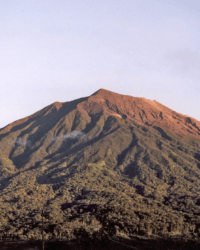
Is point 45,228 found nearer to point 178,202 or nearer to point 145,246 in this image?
point 145,246

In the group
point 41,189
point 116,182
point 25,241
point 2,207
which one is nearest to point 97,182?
point 116,182

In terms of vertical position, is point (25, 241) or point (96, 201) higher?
point (96, 201)

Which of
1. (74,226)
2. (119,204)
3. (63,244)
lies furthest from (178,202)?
(63,244)

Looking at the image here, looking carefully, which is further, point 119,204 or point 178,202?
point 178,202

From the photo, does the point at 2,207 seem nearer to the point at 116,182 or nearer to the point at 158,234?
the point at 116,182

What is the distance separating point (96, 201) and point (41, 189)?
42252 millimetres

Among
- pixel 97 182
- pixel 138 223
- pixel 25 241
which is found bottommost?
pixel 25 241

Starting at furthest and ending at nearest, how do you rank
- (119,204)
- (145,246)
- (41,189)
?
(41,189)
(119,204)
(145,246)

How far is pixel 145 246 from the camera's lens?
107625 mm

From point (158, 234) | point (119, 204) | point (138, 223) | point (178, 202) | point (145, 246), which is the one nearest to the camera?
point (145, 246)

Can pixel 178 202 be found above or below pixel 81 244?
above

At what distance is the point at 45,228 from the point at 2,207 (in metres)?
46.0

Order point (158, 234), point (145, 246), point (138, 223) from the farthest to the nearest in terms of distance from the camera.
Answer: point (138, 223)
point (158, 234)
point (145, 246)

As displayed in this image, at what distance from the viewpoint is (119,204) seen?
151500 mm
